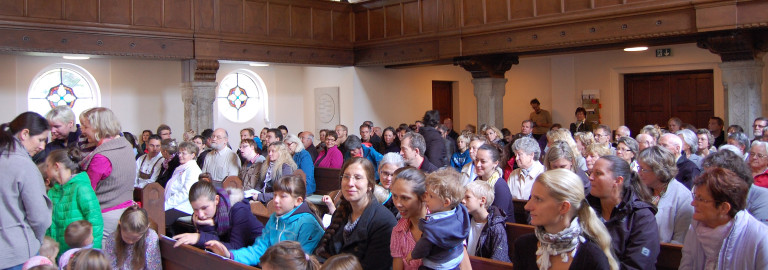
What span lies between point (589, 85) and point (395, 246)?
12.6 meters

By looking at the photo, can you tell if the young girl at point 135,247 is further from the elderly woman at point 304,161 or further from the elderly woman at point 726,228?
the elderly woman at point 304,161

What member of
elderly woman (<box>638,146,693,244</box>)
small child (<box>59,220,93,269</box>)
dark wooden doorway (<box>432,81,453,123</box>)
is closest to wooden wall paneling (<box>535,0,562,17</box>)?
dark wooden doorway (<box>432,81,453,123</box>)

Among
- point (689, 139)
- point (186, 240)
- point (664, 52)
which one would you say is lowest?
point (186, 240)

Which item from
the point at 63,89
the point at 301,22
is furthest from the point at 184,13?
the point at 63,89

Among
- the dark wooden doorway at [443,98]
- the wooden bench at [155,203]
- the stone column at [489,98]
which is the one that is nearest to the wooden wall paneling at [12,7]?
the wooden bench at [155,203]

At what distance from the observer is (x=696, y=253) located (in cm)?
329

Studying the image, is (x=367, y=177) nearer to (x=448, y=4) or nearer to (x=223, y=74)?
(x=448, y=4)

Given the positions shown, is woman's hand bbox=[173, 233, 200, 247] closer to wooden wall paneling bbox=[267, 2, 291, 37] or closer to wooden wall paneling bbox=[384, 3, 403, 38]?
wooden wall paneling bbox=[267, 2, 291, 37]

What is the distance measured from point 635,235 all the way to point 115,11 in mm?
10375

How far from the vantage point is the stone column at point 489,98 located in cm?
1277

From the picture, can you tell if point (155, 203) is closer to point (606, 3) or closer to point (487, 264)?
point (487, 264)

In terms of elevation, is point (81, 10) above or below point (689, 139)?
above

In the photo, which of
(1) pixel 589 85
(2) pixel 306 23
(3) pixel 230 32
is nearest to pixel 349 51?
(2) pixel 306 23

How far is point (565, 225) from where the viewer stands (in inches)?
107
